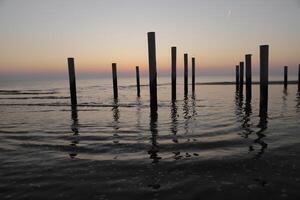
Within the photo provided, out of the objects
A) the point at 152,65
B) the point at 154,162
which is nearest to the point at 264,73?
the point at 152,65

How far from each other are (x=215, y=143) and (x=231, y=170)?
→ 6.77 feet

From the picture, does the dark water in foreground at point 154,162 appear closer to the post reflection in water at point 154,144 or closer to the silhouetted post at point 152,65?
the post reflection in water at point 154,144

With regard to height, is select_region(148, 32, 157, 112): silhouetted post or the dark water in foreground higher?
select_region(148, 32, 157, 112): silhouetted post

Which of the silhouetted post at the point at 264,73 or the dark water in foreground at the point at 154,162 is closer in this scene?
the dark water in foreground at the point at 154,162

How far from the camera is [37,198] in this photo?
4.10 meters

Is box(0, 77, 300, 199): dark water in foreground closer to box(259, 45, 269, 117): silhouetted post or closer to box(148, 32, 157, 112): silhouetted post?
box(259, 45, 269, 117): silhouetted post

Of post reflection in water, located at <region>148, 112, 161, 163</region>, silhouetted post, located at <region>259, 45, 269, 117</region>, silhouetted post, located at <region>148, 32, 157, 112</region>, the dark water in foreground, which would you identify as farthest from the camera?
silhouetted post, located at <region>148, 32, 157, 112</region>

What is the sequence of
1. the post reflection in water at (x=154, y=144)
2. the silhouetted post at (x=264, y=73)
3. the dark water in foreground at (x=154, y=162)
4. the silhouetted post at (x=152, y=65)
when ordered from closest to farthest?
the dark water in foreground at (x=154, y=162)
the post reflection in water at (x=154, y=144)
the silhouetted post at (x=264, y=73)
the silhouetted post at (x=152, y=65)

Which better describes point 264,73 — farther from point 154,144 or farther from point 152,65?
point 154,144

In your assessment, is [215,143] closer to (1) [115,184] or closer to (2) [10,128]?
(1) [115,184]

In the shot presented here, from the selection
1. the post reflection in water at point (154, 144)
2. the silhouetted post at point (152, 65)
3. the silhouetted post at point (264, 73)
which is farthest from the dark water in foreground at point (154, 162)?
the silhouetted post at point (152, 65)

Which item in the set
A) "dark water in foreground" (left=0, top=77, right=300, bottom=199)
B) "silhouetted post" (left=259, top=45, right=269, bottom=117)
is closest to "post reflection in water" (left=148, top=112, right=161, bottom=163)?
"dark water in foreground" (left=0, top=77, right=300, bottom=199)

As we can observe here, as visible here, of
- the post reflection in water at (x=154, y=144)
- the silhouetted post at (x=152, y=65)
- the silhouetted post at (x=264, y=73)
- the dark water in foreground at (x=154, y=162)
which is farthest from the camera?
the silhouetted post at (x=152, y=65)

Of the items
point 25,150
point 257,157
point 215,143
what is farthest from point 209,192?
point 25,150
